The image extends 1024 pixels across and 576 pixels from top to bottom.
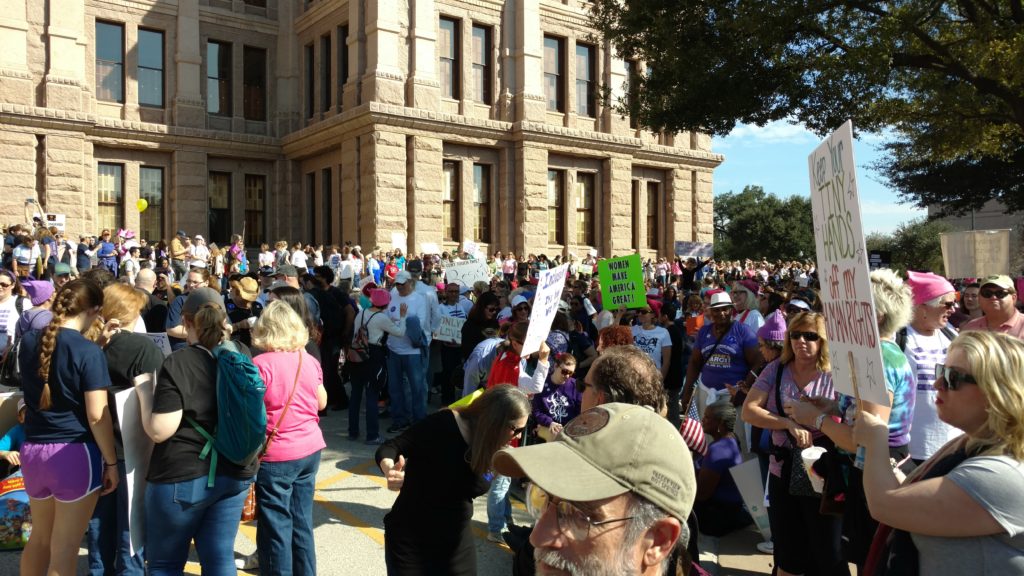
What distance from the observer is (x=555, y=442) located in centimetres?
184

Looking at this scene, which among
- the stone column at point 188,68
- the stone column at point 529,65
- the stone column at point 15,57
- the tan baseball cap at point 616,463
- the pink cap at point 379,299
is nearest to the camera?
the tan baseball cap at point 616,463

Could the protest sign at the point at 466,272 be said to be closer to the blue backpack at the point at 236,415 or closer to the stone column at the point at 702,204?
the blue backpack at the point at 236,415

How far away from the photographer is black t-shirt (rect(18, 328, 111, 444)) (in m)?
4.05

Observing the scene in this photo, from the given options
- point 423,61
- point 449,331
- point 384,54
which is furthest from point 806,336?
point 423,61

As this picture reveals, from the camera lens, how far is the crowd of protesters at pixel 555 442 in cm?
239

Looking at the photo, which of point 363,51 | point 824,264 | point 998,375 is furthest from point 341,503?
point 363,51

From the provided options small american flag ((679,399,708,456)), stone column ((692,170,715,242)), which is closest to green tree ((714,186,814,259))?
stone column ((692,170,715,242))

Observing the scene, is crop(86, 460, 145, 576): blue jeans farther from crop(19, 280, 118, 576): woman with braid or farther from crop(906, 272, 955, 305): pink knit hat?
crop(906, 272, 955, 305): pink knit hat

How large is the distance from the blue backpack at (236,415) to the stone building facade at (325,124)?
19.9 meters

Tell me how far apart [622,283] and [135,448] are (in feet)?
19.4

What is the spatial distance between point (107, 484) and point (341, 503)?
2900 millimetres

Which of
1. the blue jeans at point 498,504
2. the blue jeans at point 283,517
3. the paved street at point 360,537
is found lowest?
the paved street at point 360,537

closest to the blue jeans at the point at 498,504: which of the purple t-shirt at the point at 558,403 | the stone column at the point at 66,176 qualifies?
the purple t-shirt at the point at 558,403

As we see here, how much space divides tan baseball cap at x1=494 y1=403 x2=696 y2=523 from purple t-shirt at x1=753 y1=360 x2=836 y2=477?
2.64 meters
